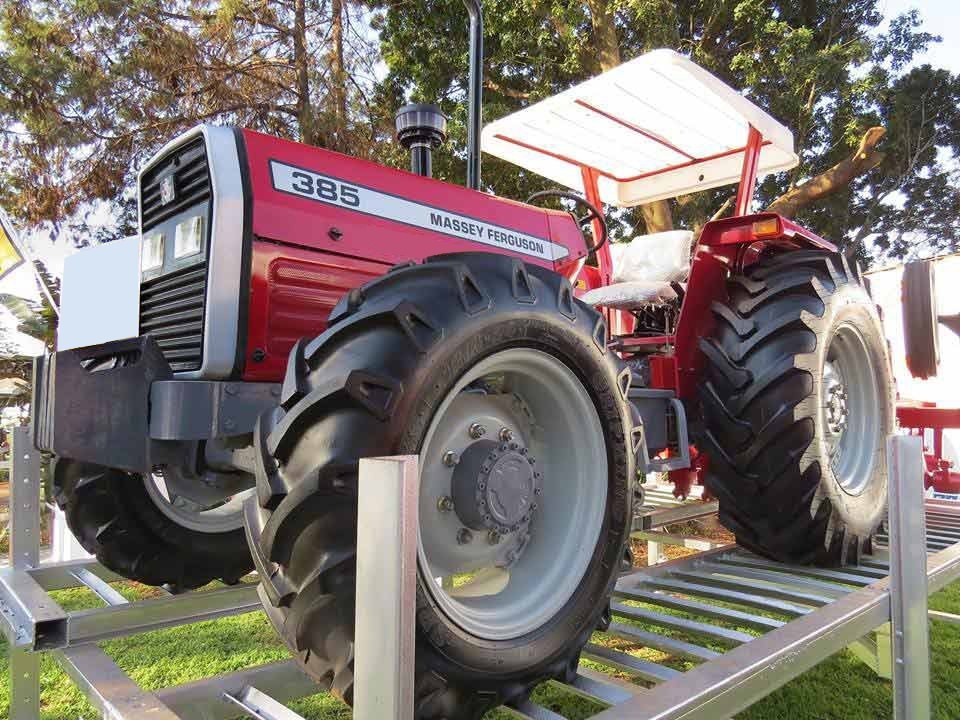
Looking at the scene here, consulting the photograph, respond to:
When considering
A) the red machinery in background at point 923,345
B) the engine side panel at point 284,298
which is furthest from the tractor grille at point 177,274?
the red machinery in background at point 923,345

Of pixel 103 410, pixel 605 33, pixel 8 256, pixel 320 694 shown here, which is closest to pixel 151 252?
pixel 103 410

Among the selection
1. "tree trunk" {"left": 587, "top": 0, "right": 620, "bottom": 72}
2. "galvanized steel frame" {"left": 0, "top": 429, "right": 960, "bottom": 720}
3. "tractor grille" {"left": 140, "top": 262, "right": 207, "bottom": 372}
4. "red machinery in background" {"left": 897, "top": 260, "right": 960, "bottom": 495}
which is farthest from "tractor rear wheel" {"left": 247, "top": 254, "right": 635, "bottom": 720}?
"tree trunk" {"left": 587, "top": 0, "right": 620, "bottom": 72}

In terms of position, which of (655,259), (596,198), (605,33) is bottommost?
(655,259)

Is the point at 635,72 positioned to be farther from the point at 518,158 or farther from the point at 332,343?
the point at 332,343

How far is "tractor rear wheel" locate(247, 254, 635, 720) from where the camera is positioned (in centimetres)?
129

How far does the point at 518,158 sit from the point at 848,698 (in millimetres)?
2828

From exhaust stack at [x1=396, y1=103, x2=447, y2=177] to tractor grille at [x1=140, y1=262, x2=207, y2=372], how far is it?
809mm

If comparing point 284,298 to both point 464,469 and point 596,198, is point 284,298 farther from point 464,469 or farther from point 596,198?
point 596,198

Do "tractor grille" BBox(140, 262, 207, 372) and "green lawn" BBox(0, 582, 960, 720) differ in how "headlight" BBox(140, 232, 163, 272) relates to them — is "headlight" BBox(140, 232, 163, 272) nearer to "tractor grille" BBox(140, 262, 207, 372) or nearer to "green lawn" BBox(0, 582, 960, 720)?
Answer: "tractor grille" BBox(140, 262, 207, 372)

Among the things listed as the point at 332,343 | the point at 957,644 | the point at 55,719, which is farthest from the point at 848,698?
the point at 55,719

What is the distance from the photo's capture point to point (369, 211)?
2.15 m

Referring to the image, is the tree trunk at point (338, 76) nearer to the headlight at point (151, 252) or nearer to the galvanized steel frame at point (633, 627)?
the headlight at point (151, 252)

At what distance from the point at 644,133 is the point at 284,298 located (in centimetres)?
218

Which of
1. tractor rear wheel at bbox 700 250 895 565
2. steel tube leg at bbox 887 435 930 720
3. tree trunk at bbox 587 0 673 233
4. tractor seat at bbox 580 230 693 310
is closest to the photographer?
steel tube leg at bbox 887 435 930 720
